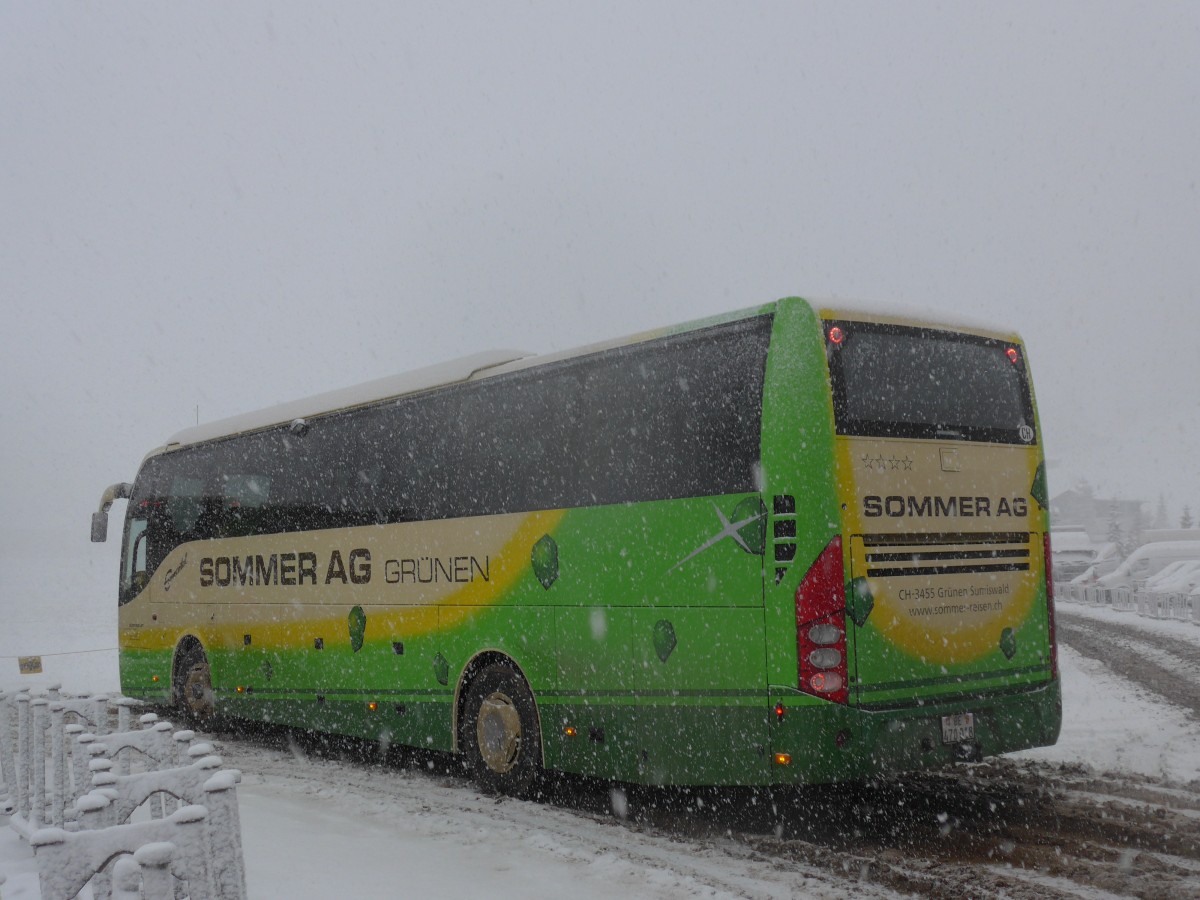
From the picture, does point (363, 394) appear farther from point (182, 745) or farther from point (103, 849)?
point (103, 849)

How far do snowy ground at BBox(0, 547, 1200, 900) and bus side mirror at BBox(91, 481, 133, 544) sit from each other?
4.40 m

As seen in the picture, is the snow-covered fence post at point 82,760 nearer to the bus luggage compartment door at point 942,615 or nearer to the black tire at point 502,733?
the black tire at point 502,733

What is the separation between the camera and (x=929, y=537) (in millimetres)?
7406

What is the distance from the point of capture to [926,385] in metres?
7.64

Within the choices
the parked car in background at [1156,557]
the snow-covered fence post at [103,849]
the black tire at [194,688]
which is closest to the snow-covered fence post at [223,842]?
the snow-covered fence post at [103,849]

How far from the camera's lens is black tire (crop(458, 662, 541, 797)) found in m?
8.96

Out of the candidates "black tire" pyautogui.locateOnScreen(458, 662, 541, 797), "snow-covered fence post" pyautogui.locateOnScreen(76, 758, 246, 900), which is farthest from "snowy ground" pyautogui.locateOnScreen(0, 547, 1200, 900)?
"snow-covered fence post" pyautogui.locateOnScreen(76, 758, 246, 900)

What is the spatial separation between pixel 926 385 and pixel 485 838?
167 inches

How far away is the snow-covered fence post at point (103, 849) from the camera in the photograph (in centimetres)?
373

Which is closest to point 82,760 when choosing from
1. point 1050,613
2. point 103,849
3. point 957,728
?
point 103,849

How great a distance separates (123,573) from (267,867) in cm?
1040

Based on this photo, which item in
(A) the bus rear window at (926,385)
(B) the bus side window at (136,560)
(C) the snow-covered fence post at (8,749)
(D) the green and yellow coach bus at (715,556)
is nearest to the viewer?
(D) the green and yellow coach bus at (715,556)

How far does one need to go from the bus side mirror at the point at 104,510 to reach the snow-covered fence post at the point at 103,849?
12.4m

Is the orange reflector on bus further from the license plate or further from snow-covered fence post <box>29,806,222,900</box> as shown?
snow-covered fence post <box>29,806,222,900</box>
